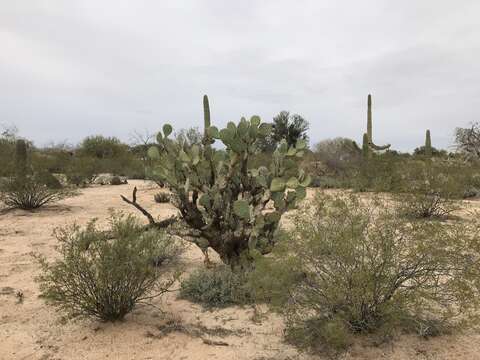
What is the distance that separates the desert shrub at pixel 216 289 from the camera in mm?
4285

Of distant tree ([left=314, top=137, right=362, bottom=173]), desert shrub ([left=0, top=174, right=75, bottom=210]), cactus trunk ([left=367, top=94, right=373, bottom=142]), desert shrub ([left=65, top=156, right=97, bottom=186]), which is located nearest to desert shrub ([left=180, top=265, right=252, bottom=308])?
desert shrub ([left=0, top=174, right=75, bottom=210])

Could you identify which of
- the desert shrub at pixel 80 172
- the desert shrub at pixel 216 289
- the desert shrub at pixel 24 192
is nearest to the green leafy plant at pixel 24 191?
the desert shrub at pixel 24 192

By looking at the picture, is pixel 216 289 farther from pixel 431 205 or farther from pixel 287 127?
pixel 287 127

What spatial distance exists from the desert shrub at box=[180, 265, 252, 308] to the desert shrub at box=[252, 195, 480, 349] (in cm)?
83

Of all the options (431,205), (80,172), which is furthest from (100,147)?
(431,205)

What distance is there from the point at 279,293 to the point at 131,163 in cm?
2018

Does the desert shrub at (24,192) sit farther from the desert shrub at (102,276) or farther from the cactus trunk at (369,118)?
the cactus trunk at (369,118)

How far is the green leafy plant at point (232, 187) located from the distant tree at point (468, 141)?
59.9ft

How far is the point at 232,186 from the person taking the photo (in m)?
5.21

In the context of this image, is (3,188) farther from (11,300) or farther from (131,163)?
(131,163)

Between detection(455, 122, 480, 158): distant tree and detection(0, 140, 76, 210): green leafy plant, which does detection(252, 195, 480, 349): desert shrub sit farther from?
detection(455, 122, 480, 158): distant tree

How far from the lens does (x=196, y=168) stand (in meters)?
5.22

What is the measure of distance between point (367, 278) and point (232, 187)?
7.91 ft

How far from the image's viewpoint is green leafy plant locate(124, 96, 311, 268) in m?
4.91
